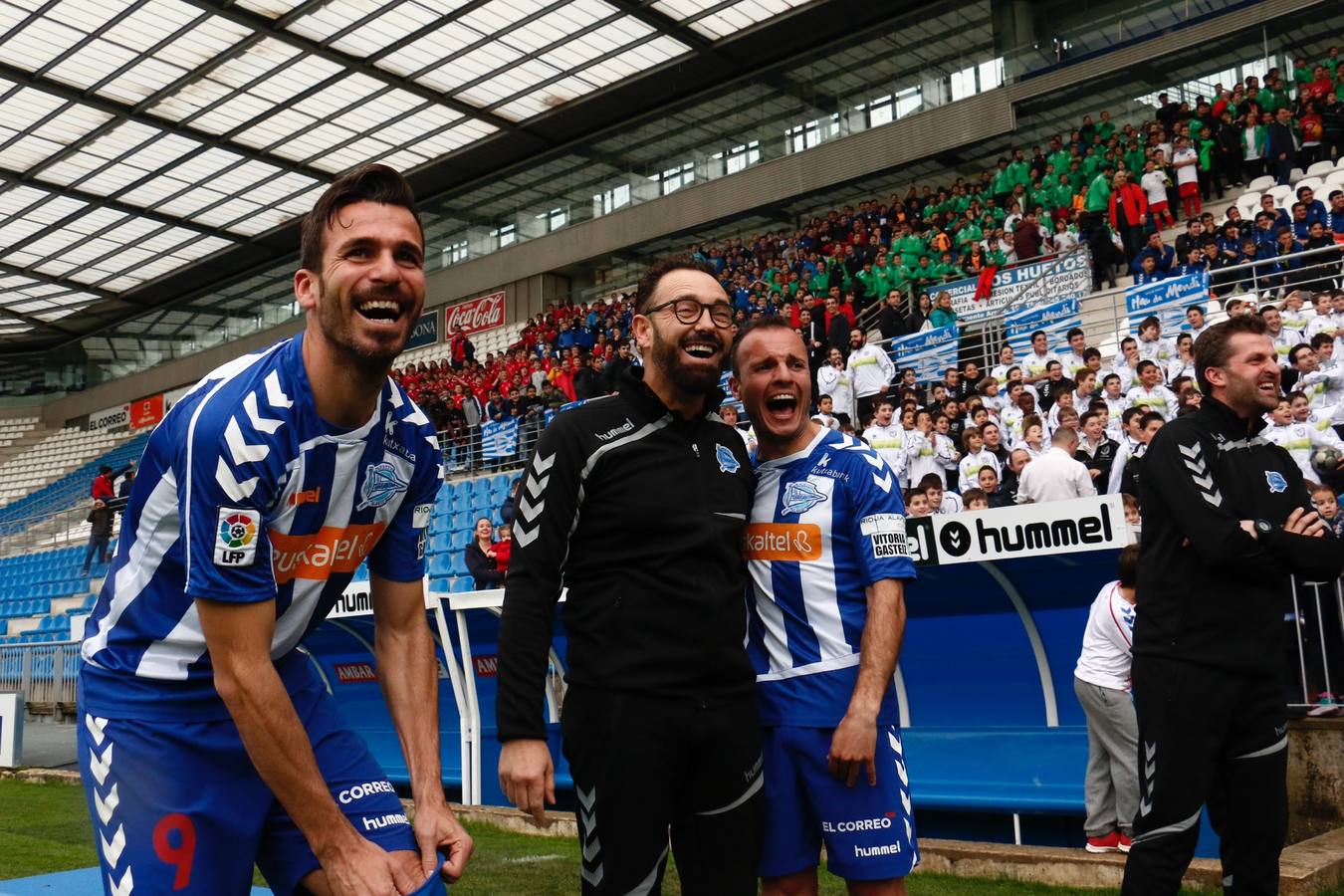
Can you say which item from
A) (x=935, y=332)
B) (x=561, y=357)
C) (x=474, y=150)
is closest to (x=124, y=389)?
(x=474, y=150)

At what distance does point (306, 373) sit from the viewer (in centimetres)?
236

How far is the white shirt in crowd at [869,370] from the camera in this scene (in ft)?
49.7

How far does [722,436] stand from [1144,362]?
32.1 ft

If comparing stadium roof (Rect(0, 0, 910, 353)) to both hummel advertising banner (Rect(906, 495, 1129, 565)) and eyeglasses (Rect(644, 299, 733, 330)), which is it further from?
eyeglasses (Rect(644, 299, 733, 330))

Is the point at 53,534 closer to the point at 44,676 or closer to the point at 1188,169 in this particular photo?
the point at 44,676

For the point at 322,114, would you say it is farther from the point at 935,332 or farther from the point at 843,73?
the point at 935,332

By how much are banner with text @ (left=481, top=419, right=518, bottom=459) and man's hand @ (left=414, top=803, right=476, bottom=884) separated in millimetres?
17898

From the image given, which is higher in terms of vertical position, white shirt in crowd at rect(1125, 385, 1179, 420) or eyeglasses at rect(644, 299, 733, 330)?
white shirt in crowd at rect(1125, 385, 1179, 420)

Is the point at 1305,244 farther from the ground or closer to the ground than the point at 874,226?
closer to the ground

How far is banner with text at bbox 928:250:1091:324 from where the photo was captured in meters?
16.1

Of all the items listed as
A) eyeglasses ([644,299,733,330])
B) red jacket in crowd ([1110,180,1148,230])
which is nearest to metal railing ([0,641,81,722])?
eyeglasses ([644,299,733,330])

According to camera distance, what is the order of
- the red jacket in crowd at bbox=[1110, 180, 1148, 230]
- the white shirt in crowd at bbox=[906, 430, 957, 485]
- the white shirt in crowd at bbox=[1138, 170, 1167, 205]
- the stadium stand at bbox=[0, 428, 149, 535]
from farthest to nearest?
the stadium stand at bbox=[0, 428, 149, 535], the white shirt in crowd at bbox=[1138, 170, 1167, 205], the red jacket in crowd at bbox=[1110, 180, 1148, 230], the white shirt in crowd at bbox=[906, 430, 957, 485]

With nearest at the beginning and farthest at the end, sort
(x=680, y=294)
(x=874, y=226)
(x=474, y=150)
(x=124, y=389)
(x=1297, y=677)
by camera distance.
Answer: (x=680, y=294) → (x=1297, y=677) → (x=874, y=226) → (x=474, y=150) → (x=124, y=389)

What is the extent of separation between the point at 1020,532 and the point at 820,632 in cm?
310
